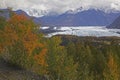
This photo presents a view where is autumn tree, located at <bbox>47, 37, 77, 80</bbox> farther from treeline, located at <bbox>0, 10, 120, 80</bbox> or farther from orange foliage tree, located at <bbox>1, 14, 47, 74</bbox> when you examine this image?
orange foliage tree, located at <bbox>1, 14, 47, 74</bbox>

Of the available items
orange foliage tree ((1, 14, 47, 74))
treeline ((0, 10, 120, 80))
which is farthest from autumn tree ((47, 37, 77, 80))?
orange foliage tree ((1, 14, 47, 74))

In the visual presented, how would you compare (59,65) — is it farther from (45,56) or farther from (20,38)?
(20,38)

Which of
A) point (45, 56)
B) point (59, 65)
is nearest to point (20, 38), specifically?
point (45, 56)

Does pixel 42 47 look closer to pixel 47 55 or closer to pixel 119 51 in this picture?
pixel 47 55

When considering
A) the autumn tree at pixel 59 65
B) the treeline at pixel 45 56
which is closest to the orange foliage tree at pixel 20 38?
the treeline at pixel 45 56

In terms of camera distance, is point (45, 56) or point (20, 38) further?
point (45, 56)

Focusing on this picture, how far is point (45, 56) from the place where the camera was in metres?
75.4

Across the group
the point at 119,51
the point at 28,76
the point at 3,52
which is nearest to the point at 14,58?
the point at 28,76

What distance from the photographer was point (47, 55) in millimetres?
76625

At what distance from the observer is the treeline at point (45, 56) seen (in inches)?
2299

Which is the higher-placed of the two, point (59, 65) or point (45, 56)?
point (45, 56)

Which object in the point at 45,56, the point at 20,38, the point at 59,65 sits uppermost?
the point at 20,38

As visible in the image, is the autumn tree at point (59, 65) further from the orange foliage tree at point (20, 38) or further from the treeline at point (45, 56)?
the orange foliage tree at point (20, 38)

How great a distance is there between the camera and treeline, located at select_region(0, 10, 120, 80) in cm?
5841
